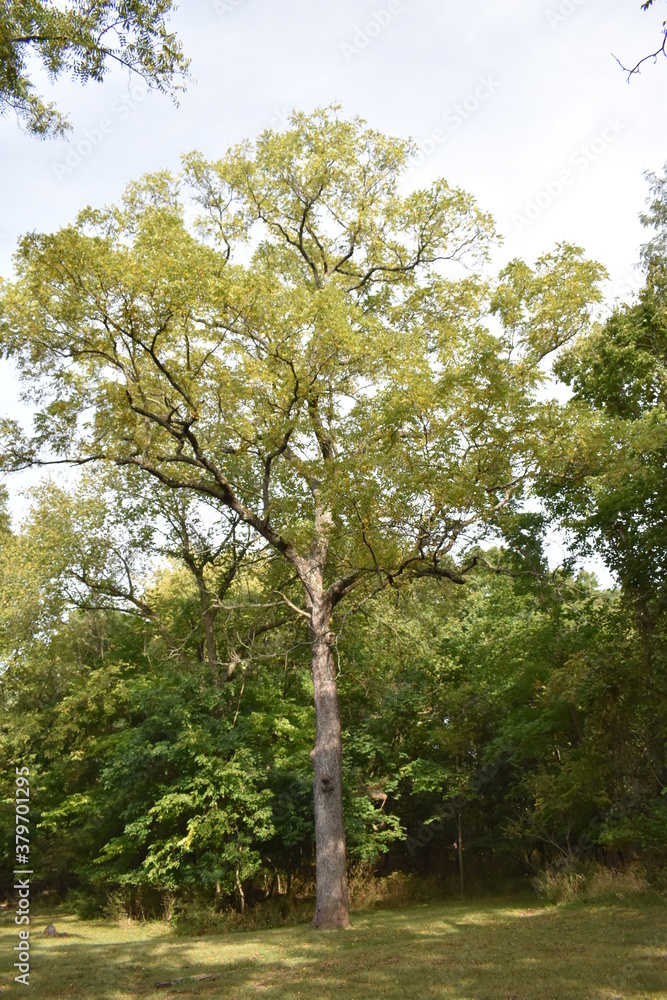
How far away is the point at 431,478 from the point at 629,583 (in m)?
4.86

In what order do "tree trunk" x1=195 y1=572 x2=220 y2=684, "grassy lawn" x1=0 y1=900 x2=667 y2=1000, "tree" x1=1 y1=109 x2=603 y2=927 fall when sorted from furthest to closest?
1. "tree trunk" x1=195 y1=572 x2=220 y2=684
2. "tree" x1=1 y1=109 x2=603 y2=927
3. "grassy lawn" x1=0 y1=900 x2=667 y2=1000

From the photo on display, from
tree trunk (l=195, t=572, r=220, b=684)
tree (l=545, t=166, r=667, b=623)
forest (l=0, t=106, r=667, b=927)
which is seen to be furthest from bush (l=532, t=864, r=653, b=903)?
tree trunk (l=195, t=572, r=220, b=684)

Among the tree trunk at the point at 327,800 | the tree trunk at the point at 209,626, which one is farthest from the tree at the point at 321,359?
the tree trunk at the point at 209,626

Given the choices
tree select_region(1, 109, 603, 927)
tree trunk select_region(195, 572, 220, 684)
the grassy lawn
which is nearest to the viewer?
the grassy lawn

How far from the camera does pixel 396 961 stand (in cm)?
801

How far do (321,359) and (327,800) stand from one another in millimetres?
7240

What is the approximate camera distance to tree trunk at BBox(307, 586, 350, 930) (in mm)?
11719

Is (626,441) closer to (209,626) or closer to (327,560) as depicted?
(327,560)

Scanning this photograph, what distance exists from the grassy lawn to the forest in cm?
→ 177

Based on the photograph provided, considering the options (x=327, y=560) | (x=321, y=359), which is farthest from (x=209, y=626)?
(x=321, y=359)

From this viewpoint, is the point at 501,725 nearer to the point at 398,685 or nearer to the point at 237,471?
the point at 398,685

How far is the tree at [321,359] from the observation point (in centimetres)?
A: 1041

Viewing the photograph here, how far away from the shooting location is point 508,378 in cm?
1088

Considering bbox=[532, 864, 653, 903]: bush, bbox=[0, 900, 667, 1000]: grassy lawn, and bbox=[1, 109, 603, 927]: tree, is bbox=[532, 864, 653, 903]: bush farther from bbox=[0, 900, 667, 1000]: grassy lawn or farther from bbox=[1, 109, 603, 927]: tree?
bbox=[1, 109, 603, 927]: tree
